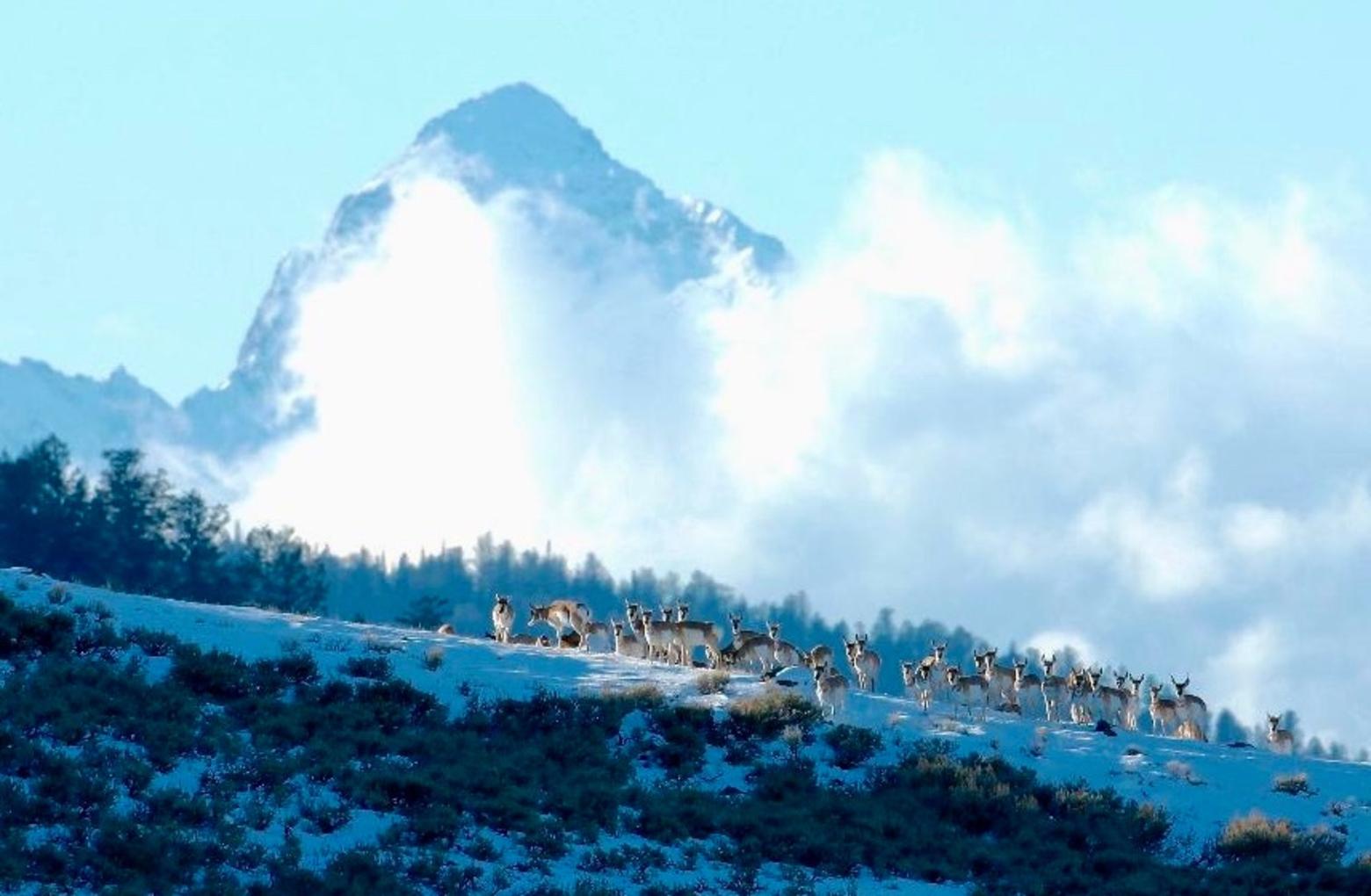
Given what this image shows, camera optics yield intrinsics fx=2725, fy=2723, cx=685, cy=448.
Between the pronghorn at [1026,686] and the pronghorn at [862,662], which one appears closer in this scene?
the pronghorn at [1026,686]

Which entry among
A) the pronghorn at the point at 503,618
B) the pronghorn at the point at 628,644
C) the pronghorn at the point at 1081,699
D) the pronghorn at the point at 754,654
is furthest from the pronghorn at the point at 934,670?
the pronghorn at the point at 503,618

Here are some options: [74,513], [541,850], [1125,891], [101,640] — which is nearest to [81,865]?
[541,850]

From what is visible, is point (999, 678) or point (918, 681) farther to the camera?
point (999, 678)

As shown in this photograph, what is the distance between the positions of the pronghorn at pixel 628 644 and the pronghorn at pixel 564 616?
2.93 ft

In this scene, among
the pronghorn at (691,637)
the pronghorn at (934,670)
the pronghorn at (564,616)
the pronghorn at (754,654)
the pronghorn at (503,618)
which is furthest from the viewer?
the pronghorn at (564,616)

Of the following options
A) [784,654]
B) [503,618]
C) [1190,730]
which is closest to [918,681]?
[784,654]

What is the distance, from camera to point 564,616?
52.2 meters

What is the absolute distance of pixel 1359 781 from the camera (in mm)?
40125

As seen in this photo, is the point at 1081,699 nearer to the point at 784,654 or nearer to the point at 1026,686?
the point at 1026,686

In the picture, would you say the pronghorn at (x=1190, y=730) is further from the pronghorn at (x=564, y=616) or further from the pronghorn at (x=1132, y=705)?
the pronghorn at (x=564, y=616)

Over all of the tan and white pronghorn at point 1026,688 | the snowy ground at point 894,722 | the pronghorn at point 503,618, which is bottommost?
→ the snowy ground at point 894,722

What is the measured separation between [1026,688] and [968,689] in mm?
1917

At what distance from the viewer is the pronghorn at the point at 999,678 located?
4622cm

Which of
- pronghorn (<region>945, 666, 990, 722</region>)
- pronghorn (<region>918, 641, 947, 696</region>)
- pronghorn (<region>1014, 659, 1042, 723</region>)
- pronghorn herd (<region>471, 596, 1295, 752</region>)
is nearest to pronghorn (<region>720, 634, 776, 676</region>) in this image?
pronghorn herd (<region>471, 596, 1295, 752</region>)
